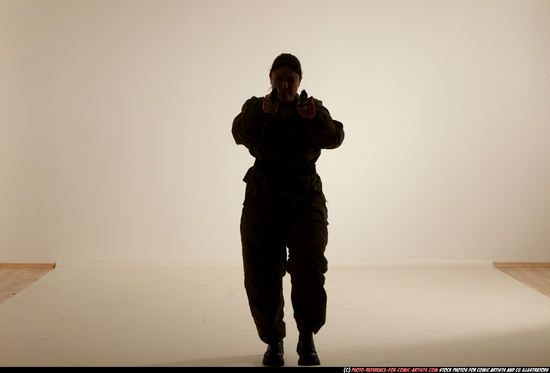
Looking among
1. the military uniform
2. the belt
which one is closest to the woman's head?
the military uniform

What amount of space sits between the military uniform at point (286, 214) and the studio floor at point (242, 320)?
0.28 metres

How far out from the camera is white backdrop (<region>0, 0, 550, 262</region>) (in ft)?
15.0

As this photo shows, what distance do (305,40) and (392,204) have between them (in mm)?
1242

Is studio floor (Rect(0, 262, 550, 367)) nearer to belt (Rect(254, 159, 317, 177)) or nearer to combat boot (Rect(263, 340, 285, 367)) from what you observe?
combat boot (Rect(263, 340, 285, 367))

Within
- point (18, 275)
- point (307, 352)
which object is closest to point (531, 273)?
point (307, 352)

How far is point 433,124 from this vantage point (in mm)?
4621

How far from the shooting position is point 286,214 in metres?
2.35

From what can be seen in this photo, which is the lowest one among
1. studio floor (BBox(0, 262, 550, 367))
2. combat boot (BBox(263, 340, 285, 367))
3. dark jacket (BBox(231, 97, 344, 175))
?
studio floor (BBox(0, 262, 550, 367))

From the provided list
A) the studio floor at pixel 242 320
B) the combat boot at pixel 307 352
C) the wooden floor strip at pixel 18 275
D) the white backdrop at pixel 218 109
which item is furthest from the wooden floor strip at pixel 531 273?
the wooden floor strip at pixel 18 275

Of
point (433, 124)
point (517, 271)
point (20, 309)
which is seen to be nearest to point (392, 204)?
point (433, 124)

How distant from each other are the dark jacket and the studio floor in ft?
2.41

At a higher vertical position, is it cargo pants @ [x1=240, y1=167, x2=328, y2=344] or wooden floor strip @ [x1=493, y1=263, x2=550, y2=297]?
cargo pants @ [x1=240, y1=167, x2=328, y2=344]

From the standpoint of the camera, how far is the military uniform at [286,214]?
7.60 feet

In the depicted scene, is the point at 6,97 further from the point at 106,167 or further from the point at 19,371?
the point at 19,371
